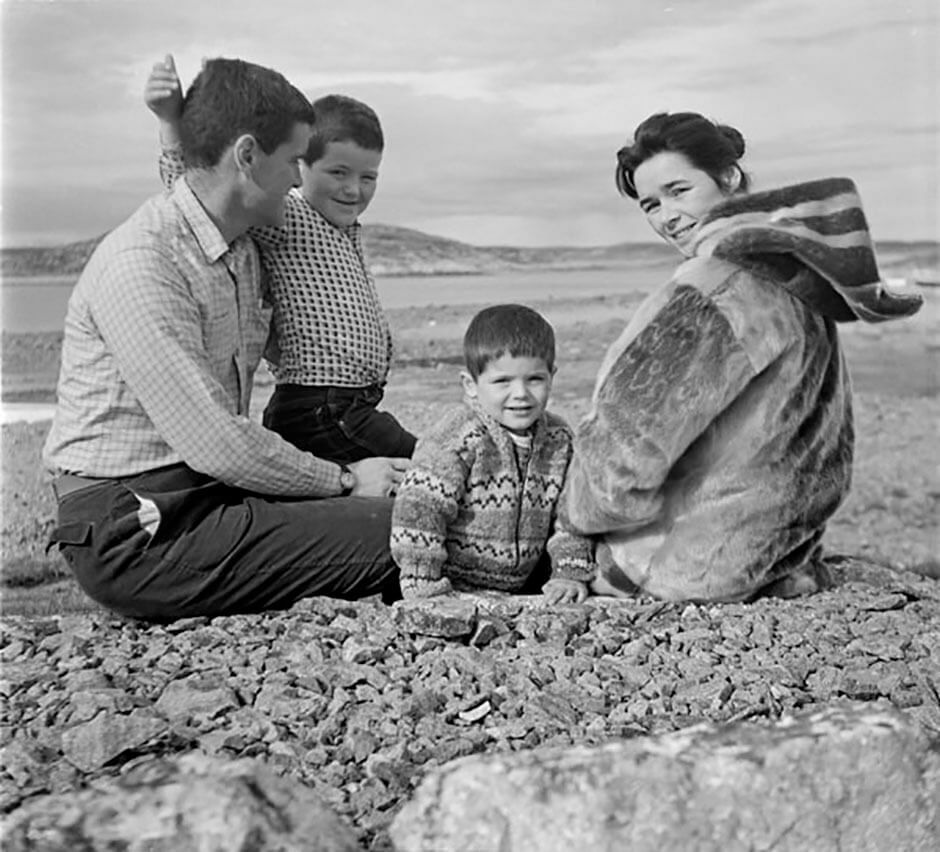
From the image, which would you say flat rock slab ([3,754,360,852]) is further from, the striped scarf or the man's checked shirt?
the striped scarf

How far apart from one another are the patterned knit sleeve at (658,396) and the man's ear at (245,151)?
0.78 meters

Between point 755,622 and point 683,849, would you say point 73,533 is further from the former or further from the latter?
point 683,849

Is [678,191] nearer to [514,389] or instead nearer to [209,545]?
[514,389]

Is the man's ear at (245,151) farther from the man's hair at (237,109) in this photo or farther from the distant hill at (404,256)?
the distant hill at (404,256)

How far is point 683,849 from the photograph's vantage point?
158 cm

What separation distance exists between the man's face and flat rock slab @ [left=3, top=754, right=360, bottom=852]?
1.53 meters

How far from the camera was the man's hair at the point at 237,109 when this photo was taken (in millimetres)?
2826

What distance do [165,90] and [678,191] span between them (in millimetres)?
1003

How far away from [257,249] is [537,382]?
0.70 m

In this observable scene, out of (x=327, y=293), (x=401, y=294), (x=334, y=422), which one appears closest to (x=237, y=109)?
(x=327, y=293)

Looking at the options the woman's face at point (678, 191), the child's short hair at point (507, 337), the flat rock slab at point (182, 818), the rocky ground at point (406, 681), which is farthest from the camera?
the woman's face at point (678, 191)

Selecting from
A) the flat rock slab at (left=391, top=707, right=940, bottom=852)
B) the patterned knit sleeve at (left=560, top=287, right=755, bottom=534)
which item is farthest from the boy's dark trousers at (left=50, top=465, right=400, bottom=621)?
the flat rock slab at (left=391, top=707, right=940, bottom=852)

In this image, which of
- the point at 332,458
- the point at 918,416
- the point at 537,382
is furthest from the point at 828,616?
the point at 918,416

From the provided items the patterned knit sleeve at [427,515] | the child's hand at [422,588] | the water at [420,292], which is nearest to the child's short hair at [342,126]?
the patterned knit sleeve at [427,515]
